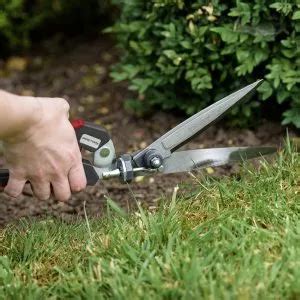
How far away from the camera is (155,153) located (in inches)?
125

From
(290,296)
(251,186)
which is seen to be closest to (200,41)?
(251,186)

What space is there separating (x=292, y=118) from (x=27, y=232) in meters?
1.53

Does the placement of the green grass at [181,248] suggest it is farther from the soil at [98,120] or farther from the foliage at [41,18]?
the foliage at [41,18]

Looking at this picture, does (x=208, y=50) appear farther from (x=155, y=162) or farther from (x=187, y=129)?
(x=155, y=162)

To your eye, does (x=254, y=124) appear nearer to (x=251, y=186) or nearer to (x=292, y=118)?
(x=292, y=118)

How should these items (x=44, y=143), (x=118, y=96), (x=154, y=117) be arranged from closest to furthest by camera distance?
1. (x=44, y=143)
2. (x=154, y=117)
3. (x=118, y=96)

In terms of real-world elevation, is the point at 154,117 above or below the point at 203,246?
below

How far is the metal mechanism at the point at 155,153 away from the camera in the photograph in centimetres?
307

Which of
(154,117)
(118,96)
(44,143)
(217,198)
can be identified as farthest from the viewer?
(118,96)

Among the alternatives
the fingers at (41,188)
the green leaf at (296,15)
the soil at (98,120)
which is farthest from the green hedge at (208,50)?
the fingers at (41,188)

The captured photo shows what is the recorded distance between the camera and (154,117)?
4.54 meters

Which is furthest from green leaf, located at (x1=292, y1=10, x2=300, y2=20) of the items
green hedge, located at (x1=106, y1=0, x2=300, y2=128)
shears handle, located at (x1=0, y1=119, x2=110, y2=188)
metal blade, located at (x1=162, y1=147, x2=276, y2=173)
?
shears handle, located at (x1=0, y1=119, x2=110, y2=188)

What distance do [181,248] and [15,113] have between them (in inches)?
31.1

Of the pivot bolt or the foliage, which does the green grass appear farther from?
the foliage
